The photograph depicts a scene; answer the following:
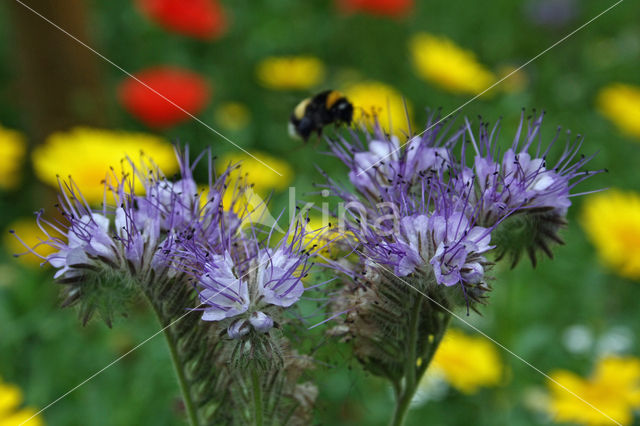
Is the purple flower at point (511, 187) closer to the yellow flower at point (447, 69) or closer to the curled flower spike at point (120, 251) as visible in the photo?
the curled flower spike at point (120, 251)

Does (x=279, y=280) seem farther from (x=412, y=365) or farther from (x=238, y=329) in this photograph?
(x=412, y=365)

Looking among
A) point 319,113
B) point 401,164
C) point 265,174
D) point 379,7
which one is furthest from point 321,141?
point 379,7

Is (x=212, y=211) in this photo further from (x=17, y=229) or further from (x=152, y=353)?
(x=17, y=229)

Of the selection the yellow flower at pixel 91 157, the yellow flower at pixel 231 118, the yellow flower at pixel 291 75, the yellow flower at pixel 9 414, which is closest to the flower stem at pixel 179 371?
the yellow flower at pixel 9 414

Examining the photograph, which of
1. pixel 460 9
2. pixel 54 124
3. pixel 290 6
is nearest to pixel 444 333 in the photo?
pixel 54 124

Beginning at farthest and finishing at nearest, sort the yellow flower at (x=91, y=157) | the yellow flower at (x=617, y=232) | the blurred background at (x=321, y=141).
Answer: the yellow flower at (x=91, y=157) < the yellow flower at (x=617, y=232) < the blurred background at (x=321, y=141)

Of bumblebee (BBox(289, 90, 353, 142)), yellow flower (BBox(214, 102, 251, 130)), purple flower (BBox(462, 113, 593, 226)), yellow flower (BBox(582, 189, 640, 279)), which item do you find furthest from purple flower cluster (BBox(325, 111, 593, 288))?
yellow flower (BBox(214, 102, 251, 130))
